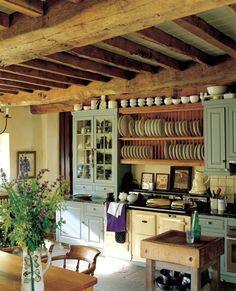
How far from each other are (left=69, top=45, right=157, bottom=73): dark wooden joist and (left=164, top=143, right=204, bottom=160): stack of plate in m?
1.31

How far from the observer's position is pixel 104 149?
257 inches

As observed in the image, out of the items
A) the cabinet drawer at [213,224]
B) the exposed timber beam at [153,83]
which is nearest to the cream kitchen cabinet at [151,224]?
the cabinet drawer at [213,224]

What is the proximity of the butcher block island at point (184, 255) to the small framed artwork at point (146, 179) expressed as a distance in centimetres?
251

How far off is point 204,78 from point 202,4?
2586 millimetres

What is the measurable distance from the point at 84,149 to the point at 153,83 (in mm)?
2185

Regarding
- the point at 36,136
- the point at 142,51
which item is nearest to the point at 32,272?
the point at 142,51

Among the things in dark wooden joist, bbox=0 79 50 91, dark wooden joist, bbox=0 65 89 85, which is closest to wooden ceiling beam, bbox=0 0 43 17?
dark wooden joist, bbox=0 65 89 85

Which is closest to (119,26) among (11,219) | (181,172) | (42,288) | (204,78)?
(11,219)

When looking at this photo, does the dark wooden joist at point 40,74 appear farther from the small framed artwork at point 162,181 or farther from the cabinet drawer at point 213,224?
the cabinet drawer at point 213,224

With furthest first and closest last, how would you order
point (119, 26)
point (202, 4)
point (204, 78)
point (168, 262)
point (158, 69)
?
point (158, 69)
point (204, 78)
point (168, 262)
point (119, 26)
point (202, 4)

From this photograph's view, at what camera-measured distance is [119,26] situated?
2482mm

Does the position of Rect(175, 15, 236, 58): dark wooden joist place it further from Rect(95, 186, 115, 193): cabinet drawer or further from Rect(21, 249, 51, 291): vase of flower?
Rect(95, 186, 115, 193): cabinet drawer

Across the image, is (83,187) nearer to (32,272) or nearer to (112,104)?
(112,104)

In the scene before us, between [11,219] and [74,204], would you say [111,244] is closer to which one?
[74,204]
